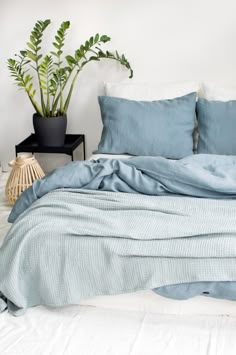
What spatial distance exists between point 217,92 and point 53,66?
1.32 metres

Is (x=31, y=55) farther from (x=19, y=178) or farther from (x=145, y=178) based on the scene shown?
(x=145, y=178)

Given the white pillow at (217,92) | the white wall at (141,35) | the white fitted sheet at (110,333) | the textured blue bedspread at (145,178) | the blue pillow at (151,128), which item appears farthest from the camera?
the white wall at (141,35)

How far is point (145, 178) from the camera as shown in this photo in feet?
9.94

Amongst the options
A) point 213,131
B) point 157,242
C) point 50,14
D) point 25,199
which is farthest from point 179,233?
point 50,14

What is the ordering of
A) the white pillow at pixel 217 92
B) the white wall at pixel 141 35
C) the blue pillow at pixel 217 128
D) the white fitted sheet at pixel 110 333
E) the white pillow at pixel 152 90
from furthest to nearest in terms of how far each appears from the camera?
the white wall at pixel 141 35 → the white pillow at pixel 152 90 → the white pillow at pixel 217 92 → the blue pillow at pixel 217 128 → the white fitted sheet at pixel 110 333

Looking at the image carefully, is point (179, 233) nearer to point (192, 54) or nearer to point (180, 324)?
point (180, 324)

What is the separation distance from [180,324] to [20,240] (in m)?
0.80

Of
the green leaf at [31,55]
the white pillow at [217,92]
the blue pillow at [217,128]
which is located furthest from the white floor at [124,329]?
the green leaf at [31,55]

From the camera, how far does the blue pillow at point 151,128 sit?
381cm

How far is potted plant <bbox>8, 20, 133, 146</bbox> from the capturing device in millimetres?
4211

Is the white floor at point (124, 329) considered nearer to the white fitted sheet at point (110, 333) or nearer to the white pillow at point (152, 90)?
the white fitted sheet at point (110, 333)

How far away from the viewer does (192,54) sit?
4266 millimetres

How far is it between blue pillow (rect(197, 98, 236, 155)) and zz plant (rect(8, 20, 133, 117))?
0.75 m

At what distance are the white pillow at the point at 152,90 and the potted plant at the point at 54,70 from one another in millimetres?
192
